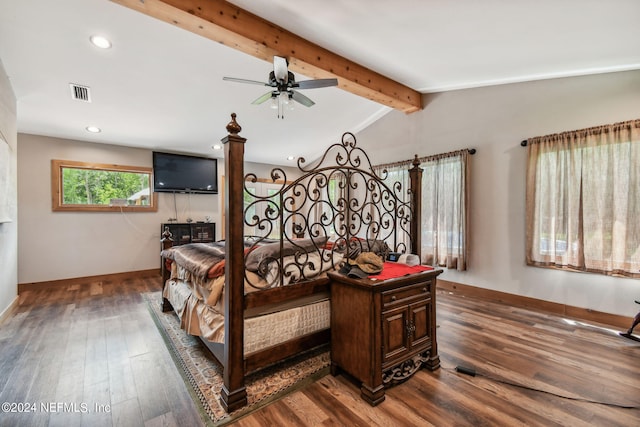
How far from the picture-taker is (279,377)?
78.8 inches

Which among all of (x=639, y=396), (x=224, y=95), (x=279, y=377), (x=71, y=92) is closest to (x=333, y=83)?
(x=224, y=95)

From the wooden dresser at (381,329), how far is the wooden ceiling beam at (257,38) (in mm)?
2249

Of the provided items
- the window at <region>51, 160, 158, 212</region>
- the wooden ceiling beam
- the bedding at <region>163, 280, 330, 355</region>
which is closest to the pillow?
the bedding at <region>163, 280, 330, 355</region>

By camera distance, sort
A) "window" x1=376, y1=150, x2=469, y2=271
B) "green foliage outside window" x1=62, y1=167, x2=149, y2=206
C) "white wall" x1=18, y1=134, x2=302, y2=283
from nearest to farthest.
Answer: "window" x1=376, y1=150, x2=469, y2=271 < "white wall" x1=18, y1=134, x2=302, y2=283 < "green foliage outside window" x1=62, y1=167, x2=149, y2=206

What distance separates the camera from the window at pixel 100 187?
177 inches

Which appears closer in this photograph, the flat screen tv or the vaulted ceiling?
the vaulted ceiling

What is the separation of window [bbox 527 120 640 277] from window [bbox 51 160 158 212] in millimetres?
6178

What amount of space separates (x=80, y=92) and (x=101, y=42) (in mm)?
1097

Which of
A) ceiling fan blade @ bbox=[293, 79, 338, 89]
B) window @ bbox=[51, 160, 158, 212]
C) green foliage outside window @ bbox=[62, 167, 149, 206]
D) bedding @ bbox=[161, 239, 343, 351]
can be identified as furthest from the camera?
green foliage outside window @ bbox=[62, 167, 149, 206]

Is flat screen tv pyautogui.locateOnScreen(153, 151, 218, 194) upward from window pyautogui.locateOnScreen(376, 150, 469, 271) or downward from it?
upward

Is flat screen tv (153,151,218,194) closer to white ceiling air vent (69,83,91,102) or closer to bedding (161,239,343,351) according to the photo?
white ceiling air vent (69,83,91,102)

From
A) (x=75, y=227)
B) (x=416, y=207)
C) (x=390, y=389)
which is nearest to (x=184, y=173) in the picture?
(x=75, y=227)

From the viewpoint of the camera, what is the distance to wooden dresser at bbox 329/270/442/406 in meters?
1.72

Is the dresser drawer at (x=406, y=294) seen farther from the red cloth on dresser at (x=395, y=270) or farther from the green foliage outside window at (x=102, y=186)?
the green foliage outside window at (x=102, y=186)
